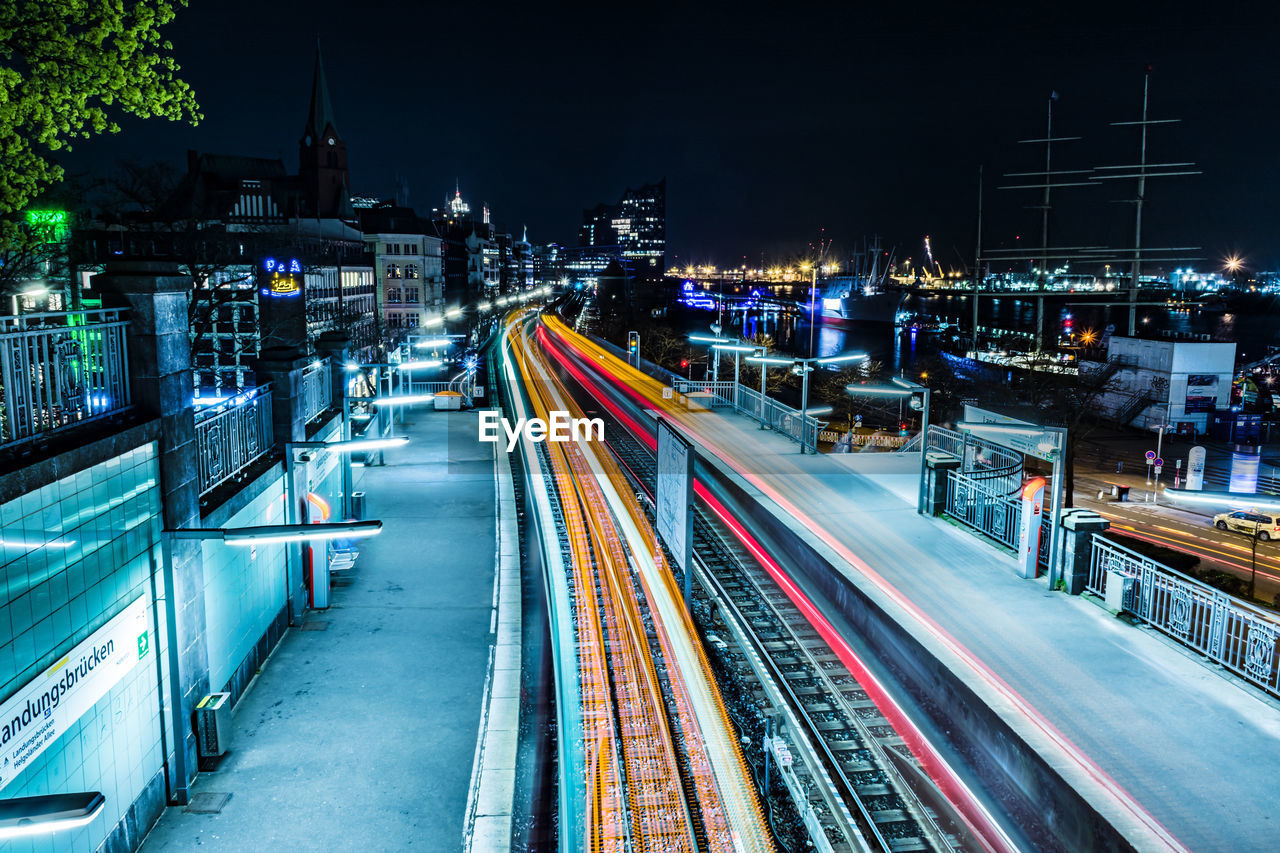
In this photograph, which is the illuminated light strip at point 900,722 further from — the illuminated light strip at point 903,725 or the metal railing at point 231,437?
the metal railing at point 231,437

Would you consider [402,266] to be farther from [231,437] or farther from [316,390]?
[231,437]

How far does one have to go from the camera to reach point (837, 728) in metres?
10.7

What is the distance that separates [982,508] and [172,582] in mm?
12638

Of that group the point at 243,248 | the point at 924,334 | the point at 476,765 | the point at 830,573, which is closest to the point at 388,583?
the point at 476,765

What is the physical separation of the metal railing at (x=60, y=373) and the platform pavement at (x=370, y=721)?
13.6 feet

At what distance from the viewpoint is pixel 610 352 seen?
178 feet

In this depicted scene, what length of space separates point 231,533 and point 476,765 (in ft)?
11.8

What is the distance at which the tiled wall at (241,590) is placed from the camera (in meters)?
9.88

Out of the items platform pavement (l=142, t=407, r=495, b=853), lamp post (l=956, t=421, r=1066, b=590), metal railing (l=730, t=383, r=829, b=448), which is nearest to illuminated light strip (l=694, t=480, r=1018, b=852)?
lamp post (l=956, t=421, r=1066, b=590)

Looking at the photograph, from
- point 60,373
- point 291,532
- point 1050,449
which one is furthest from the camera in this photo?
point 1050,449

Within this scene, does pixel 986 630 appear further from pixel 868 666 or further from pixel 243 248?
pixel 243 248

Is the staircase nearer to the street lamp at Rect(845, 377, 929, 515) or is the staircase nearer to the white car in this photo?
the white car

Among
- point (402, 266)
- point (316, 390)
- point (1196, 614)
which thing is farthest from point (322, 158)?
point (1196, 614)

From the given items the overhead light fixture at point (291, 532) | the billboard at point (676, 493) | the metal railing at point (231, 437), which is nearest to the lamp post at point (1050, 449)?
the billboard at point (676, 493)
